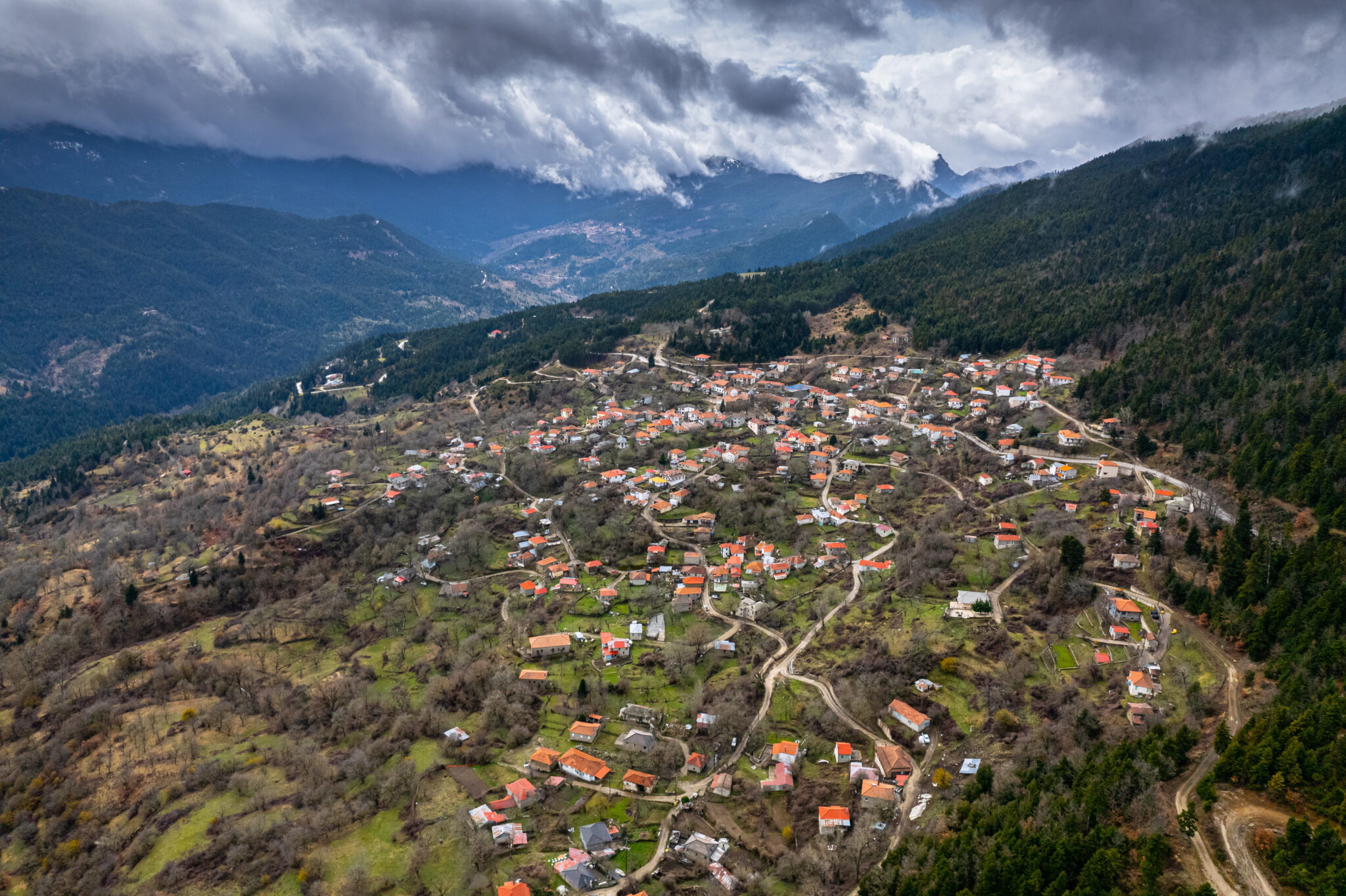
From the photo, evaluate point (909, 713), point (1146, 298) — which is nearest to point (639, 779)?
point (909, 713)

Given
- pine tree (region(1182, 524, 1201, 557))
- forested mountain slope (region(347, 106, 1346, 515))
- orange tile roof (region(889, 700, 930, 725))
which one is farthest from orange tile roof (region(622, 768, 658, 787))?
forested mountain slope (region(347, 106, 1346, 515))

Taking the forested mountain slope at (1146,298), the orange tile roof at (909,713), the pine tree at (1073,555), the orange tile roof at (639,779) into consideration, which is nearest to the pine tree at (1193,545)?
the pine tree at (1073,555)

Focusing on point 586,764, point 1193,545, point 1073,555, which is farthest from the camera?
point 1073,555

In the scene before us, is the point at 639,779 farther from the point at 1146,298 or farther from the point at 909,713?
the point at 1146,298

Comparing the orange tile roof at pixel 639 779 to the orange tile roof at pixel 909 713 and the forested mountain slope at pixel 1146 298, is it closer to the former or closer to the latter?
the orange tile roof at pixel 909 713

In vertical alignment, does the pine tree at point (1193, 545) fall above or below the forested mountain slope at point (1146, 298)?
below

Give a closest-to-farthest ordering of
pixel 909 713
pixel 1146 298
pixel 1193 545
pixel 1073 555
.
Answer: pixel 909 713 → pixel 1193 545 → pixel 1073 555 → pixel 1146 298

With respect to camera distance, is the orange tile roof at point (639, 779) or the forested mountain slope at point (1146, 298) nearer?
the orange tile roof at point (639, 779)

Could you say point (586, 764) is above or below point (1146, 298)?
below

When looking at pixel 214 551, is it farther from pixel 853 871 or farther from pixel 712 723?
pixel 853 871
